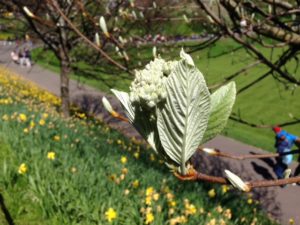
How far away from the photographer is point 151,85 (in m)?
0.58

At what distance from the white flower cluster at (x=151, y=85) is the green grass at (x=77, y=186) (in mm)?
2937

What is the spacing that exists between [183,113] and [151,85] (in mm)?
58

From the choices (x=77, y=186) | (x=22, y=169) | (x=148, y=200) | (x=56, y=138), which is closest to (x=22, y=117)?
(x=56, y=138)

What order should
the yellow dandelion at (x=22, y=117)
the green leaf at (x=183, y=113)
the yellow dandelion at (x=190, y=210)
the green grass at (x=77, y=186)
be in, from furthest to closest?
the yellow dandelion at (x=22, y=117), the yellow dandelion at (x=190, y=210), the green grass at (x=77, y=186), the green leaf at (x=183, y=113)

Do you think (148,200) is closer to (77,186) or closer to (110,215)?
(110,215)

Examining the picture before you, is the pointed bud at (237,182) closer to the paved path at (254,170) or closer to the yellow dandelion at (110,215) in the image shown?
the yellow dandelion at (110,215)

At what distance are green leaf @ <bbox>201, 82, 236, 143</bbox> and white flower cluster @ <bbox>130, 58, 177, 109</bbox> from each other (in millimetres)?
93

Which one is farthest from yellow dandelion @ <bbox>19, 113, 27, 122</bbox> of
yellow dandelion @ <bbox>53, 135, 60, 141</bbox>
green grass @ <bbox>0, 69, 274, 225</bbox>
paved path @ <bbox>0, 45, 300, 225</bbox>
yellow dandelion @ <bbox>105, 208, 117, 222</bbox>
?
paved path @ <bbox>0, 45, 300, 225</bbox>

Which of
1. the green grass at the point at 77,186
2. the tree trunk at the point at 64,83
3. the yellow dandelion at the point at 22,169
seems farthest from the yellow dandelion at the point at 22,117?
the tree trunk at the point at 64,83

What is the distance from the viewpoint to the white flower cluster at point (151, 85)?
1.88 feet

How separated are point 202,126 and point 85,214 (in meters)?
3.10

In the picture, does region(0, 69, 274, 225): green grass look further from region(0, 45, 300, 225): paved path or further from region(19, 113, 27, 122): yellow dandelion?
region(0, 45, 300, 225): paved path

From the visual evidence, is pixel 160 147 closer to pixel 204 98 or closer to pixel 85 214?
pixel 204 98

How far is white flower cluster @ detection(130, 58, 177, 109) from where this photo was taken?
0.57 metres
